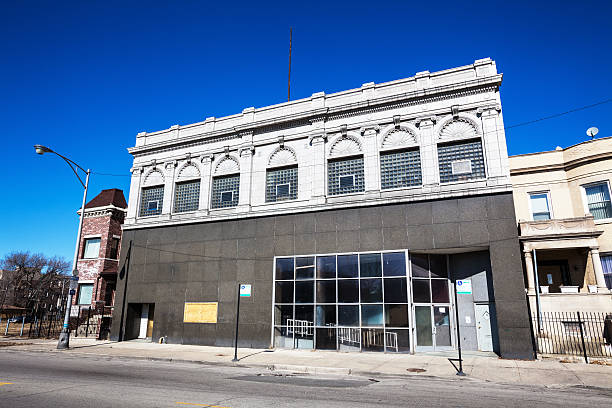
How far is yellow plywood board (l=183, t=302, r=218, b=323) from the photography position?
23.4m

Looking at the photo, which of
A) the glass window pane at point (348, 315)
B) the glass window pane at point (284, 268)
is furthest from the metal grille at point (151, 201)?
the glass window pane at point (348, 315)

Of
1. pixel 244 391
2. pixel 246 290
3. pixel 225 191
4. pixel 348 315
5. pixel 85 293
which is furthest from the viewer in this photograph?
pixel 85 293

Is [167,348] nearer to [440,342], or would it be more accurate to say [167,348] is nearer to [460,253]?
[440,342]

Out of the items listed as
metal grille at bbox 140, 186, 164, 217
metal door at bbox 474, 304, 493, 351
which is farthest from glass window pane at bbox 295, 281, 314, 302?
A: metal grille at bbox 140, 186, 164, 217

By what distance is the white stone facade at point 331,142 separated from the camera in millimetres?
20234

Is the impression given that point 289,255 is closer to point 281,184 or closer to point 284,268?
point 284,268

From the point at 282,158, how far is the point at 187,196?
737cm

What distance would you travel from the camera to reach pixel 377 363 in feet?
53.0

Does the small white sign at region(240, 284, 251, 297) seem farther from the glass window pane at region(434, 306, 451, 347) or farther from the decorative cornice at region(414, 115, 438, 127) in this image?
the decorative cornice at region(414, 115, 438, 127)

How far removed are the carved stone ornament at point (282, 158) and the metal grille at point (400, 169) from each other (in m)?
5.48

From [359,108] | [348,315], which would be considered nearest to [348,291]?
[348,315]

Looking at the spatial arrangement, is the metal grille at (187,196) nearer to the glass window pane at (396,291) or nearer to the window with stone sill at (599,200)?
the glass window pane at (396,291)

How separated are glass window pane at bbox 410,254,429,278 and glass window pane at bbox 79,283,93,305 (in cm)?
2672

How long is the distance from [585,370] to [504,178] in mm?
8593
